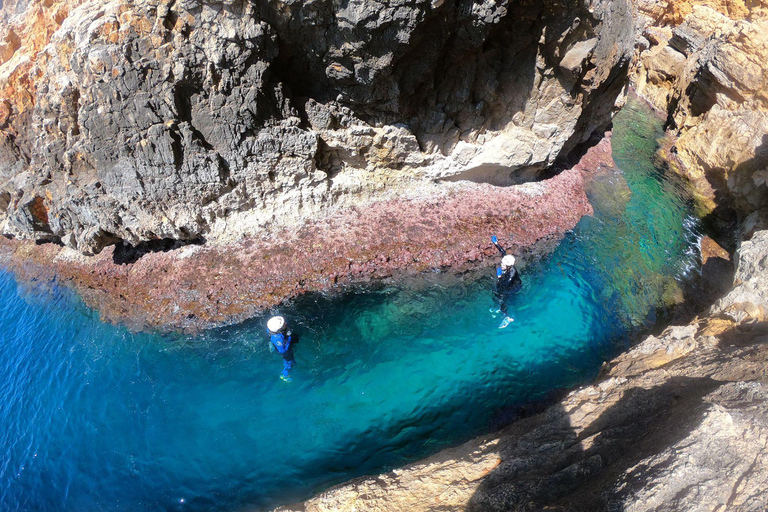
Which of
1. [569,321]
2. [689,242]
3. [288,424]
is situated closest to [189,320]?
[288,424]

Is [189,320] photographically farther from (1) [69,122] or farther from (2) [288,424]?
(1) [69,122]

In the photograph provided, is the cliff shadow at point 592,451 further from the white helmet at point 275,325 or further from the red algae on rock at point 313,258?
the red algae on rock at point 313,258

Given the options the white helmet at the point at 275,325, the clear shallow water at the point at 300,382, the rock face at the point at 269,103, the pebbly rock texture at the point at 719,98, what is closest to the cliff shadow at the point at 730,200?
the pebbly rock texture at the point at 719,98

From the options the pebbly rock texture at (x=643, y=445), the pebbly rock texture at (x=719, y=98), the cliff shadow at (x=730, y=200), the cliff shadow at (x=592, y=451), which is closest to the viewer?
the pebbly rock texture at (x=643, y=445)

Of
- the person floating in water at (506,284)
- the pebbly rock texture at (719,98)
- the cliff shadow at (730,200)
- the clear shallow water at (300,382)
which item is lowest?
the clear shallow water at (300,382)

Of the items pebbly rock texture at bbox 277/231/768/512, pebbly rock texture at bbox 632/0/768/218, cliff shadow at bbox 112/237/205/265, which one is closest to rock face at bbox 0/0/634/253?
cliff shadow at bbox 112/237/205/265

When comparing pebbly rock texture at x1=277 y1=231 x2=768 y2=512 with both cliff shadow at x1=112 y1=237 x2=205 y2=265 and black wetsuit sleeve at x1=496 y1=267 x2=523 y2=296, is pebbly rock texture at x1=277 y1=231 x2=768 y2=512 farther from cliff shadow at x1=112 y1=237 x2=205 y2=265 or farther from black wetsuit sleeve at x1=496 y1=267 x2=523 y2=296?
cliff shadow at x1=112 y1=237 x2=205 y2=265

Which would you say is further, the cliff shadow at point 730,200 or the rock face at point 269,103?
the cliff shadow at point 730,200
